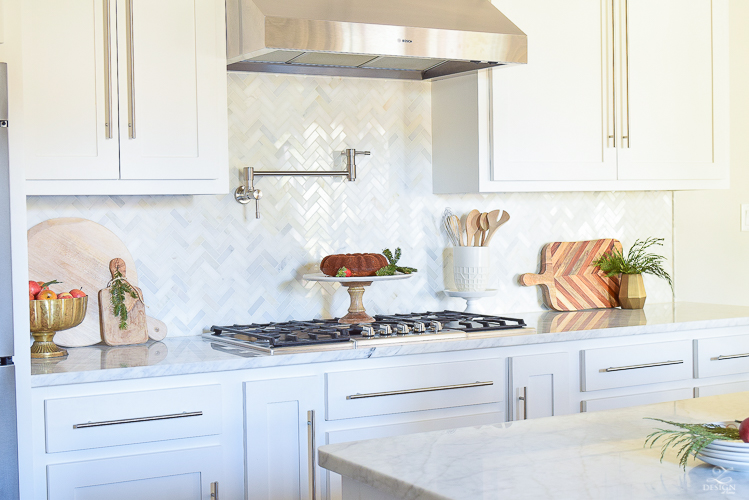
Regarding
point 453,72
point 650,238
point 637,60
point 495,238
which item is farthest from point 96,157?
point 650,238

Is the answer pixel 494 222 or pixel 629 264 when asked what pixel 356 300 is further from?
pixel 629 264

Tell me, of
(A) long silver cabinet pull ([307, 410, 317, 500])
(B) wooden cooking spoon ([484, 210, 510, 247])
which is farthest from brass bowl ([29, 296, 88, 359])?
(B) wooden cooking spoon ([484, 210, 510, 247])

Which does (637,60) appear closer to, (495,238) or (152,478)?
(495,238)

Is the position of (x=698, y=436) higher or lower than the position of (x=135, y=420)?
higher

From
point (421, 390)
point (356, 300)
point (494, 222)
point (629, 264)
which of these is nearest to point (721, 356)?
A: point (629, 264)

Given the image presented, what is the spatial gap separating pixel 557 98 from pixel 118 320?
6.14ft

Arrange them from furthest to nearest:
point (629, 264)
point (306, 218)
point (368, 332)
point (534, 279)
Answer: point (629, 264)
point (534, 279)
point (306, 218)
point (368, 332)

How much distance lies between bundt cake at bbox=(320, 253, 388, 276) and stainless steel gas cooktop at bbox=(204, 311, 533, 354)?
194mm

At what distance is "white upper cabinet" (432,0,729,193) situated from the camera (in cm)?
311

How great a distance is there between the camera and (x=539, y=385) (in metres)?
2.83

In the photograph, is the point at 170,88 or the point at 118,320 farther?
the point at 118,320

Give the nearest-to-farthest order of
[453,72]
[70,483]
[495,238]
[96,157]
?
1. [70,483]
2. [96,157]
3. [453,72]
4. [495,238]

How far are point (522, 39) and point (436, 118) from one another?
0.56m

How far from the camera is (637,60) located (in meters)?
3.33
